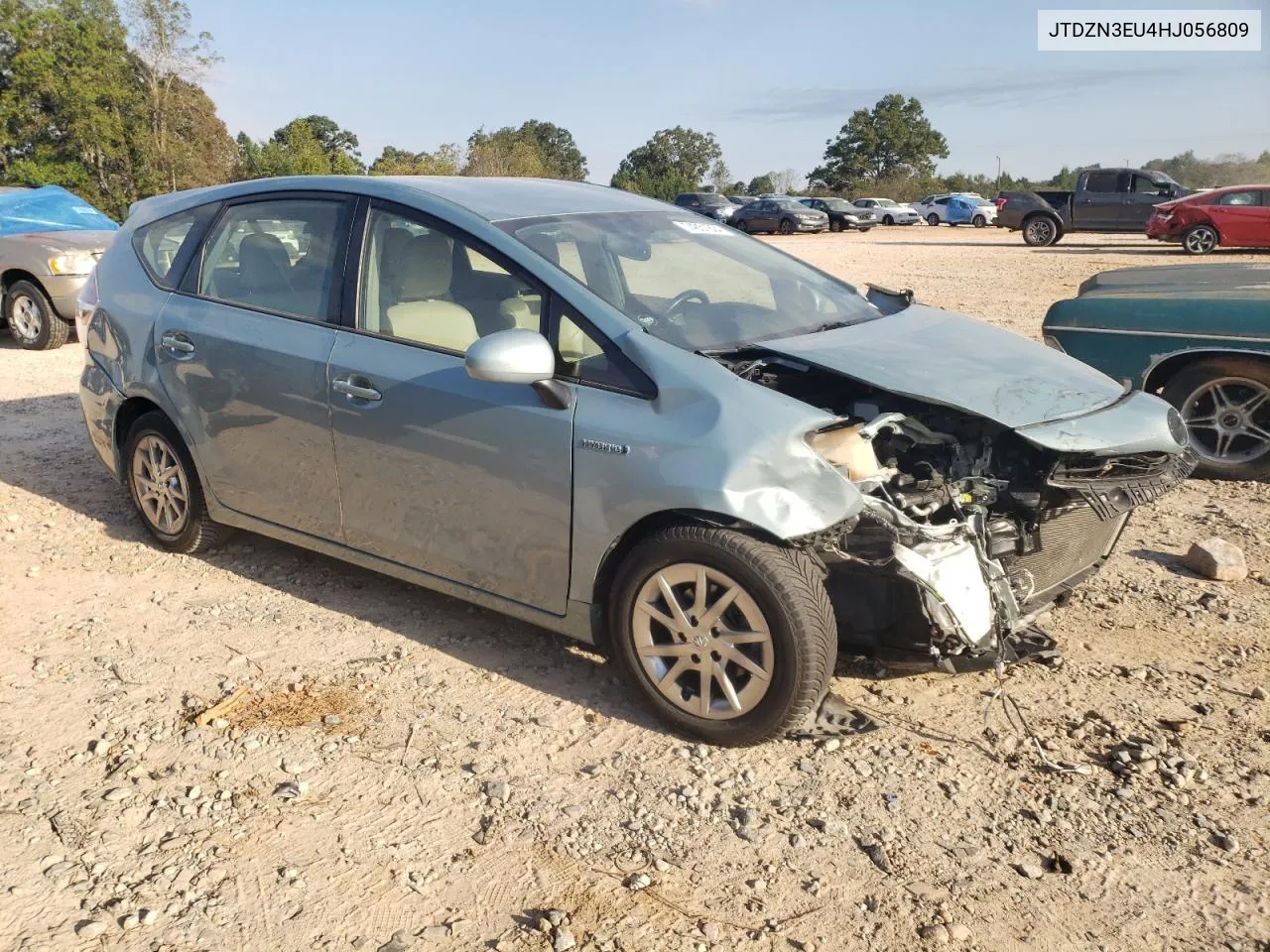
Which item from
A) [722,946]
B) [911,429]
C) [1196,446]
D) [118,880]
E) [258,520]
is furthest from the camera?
[1196,446]

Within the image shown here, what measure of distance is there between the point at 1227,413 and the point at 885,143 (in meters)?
81.9

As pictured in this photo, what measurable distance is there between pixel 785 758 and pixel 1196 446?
13.5ft

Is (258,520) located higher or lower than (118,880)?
higher

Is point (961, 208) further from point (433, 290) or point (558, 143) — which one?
point (558, 143)

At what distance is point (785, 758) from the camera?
3.40m

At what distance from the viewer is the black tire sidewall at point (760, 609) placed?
127 inches

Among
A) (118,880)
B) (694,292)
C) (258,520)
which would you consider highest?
(694,292)

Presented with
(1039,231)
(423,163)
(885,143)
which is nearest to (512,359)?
(1039,231)

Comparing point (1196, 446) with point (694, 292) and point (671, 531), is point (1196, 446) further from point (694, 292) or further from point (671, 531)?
point (671, 531)

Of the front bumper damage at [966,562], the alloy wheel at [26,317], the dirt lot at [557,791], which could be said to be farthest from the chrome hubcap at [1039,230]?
the front bumper damage at [966,562]

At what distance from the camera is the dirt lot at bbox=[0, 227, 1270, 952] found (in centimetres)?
269

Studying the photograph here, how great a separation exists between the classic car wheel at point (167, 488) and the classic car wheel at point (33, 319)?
6702 mm

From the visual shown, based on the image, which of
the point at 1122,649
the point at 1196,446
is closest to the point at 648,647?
the point at 1122,649

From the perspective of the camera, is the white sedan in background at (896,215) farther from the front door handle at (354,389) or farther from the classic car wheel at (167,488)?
the front door handle at (354,389)
